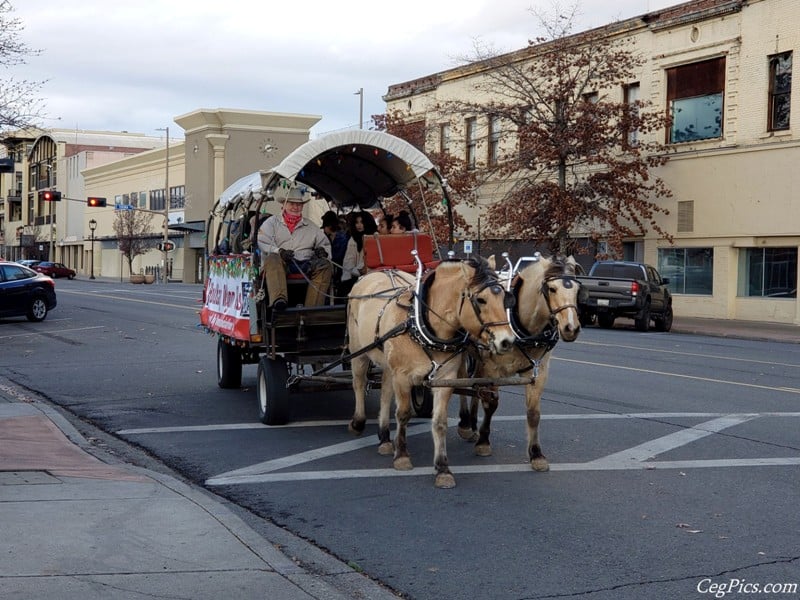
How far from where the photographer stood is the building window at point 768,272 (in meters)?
32.1

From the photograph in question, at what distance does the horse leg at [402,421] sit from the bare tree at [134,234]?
71.9 m

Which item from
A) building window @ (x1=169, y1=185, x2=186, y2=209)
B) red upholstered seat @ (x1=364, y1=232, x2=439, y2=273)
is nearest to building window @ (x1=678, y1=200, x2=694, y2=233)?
red upholstered seat @ (x1=364, y1=232, x2=439, y2=273)

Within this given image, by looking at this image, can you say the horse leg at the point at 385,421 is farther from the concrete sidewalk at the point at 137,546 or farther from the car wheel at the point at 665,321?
the car wheel at the point at 665,321

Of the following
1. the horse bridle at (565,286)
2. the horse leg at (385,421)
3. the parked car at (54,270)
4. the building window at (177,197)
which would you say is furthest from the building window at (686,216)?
the parked car at (54,270)

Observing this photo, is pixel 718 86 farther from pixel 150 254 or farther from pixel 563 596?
pixel 150 254

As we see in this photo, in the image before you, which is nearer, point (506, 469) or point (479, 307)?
point (479, 307)

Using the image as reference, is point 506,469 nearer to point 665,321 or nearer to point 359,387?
point 359,387

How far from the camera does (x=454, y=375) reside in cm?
874

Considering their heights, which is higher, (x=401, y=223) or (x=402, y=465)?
(x=401, y=223)

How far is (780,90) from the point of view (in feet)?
105

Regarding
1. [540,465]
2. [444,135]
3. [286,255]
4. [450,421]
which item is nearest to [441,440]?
[540,465]

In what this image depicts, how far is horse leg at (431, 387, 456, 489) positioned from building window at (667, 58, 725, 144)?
91.7ft

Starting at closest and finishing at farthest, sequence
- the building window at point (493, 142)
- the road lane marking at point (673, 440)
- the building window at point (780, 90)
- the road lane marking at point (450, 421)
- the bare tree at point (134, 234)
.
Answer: the road lane marking at point (673, 440) < the road lane marking at point (450, 421) < the building window at point (780, 90) < the building window at point (493, 142) < the bare tree at point (134, 234)

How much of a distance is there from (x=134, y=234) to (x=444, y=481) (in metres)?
75.6
